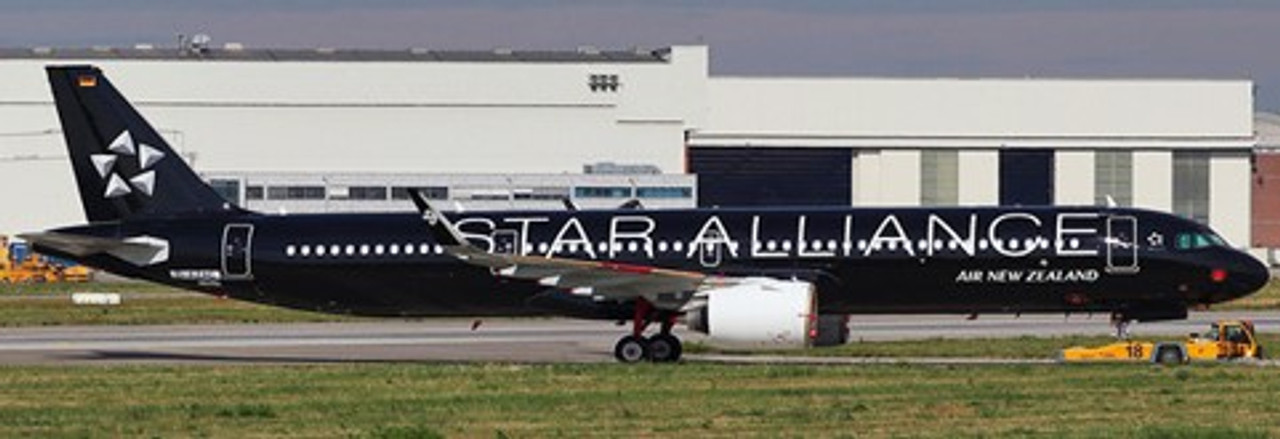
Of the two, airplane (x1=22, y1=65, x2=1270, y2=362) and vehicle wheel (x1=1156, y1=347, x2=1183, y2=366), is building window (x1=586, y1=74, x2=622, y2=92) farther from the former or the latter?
vehicle wheel (x1=1156, y1=347, x2=1183, y2=366)

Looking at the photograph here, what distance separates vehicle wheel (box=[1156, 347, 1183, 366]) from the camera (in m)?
49.1

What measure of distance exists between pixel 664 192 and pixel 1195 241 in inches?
3055

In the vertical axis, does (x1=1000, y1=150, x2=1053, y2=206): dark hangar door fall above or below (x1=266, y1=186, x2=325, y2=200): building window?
above

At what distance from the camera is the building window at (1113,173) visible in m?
137

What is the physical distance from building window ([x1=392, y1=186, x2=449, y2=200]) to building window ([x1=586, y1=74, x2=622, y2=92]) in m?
11.3

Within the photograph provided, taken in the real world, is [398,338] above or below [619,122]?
below

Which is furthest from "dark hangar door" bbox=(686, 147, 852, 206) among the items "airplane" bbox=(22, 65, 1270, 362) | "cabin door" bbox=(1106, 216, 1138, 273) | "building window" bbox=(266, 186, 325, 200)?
"cabin door" bbox=(1106, 216, 1138, 273)

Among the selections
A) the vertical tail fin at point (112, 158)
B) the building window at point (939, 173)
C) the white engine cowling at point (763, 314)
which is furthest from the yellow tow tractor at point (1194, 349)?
the building window at point (939, 173)

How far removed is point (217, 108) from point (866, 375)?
92457mm

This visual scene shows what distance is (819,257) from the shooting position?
49.9 metres

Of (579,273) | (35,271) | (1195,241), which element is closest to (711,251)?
(579,273)

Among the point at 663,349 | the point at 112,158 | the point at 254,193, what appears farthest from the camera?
the point at 254,193

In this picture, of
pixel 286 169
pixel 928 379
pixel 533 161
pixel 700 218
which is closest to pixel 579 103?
pixel 533 161

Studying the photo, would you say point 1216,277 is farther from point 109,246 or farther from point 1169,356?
point 109,246
